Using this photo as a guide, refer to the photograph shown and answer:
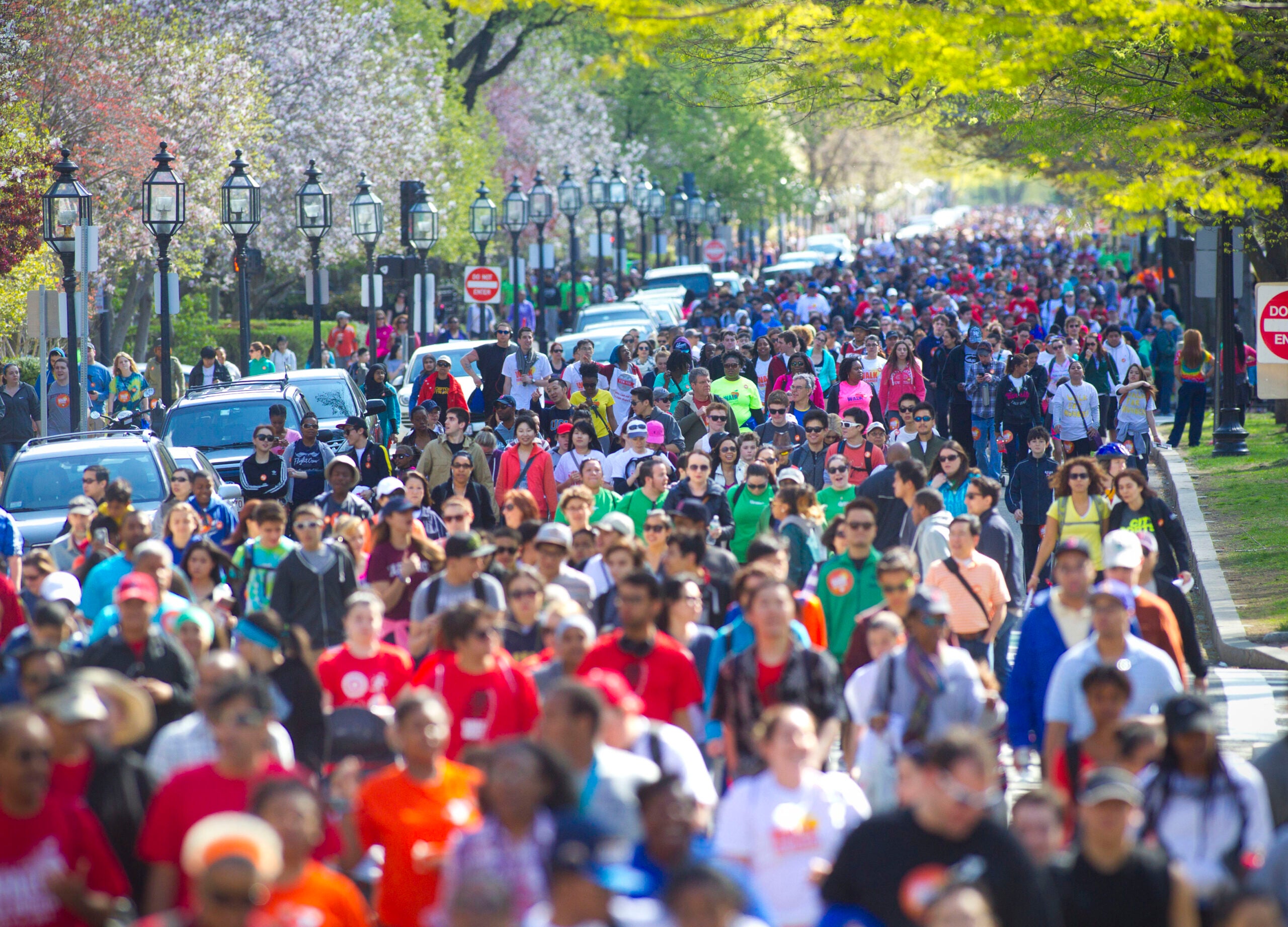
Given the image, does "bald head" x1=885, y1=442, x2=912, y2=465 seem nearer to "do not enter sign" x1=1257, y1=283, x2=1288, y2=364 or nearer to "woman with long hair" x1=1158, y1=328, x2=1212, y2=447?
"do not enter sign" x1=1257, y1=283, x2=1288, y2=364

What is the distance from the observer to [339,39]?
4322cm

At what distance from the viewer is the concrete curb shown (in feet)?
46.2

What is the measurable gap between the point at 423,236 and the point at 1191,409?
12079 mm

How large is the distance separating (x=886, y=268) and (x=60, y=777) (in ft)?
179

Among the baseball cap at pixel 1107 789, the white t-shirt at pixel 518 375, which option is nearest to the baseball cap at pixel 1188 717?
the baseball cap at pixel 1107 789

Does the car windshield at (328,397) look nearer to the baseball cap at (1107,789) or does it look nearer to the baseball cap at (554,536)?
the baseball cap at (554,536)

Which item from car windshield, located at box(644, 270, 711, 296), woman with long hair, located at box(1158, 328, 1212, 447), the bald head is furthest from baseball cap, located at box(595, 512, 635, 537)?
car windshield, located at box(644, 270, 711, 296)

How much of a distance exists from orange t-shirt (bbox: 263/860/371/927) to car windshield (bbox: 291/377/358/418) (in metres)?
16.1

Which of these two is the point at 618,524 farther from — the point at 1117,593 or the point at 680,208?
the point at 680,208

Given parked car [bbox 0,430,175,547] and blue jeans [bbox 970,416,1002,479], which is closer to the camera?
parked car [bbox 0,430,175,547]

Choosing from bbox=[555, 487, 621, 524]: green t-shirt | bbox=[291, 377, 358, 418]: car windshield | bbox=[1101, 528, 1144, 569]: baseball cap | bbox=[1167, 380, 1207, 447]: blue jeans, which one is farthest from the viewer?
bbox=[1167, 380, 1207, 447]: blue jeans

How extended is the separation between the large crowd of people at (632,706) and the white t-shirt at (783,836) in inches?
0.4

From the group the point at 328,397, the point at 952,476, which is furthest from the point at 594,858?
the point at 328,397

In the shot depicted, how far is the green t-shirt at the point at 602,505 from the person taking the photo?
531 inches
